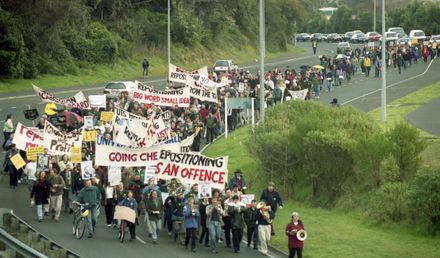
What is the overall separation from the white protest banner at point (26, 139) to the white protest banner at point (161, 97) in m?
10.1

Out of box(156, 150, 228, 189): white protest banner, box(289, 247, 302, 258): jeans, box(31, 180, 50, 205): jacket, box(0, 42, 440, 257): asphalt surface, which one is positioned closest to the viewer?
box(289, 247, 302, 258): jeans

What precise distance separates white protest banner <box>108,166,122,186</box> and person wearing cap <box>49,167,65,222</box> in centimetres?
116

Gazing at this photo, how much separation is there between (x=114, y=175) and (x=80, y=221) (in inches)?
104

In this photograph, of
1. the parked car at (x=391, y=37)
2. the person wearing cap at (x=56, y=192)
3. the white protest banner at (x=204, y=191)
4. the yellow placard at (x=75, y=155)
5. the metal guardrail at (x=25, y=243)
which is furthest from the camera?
the parked car at (x=391, y=37)

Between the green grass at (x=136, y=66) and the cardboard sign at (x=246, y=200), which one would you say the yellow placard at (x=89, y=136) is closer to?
the cardboard sign at (x=246, y=200)

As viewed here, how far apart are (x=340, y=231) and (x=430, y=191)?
2.39 m

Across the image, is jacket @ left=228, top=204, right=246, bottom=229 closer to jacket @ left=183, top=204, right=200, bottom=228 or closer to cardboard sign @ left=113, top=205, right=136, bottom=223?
jacket @ left=183, top=204, right=200, bottom=228

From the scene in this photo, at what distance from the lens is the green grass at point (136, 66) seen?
70.1 meters

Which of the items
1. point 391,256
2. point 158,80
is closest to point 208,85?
point 391,256

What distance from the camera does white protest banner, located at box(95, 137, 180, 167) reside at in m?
28.3

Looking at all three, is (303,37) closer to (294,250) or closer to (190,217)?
(190,217)

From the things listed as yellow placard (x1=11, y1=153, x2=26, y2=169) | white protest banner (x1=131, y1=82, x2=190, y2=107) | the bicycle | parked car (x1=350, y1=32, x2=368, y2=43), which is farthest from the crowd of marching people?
parked car (x1=350, y1=32, x2=368, y2=43)

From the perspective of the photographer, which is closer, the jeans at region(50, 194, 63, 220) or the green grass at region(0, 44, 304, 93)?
the jeans at region(50, 194, 63, 220)

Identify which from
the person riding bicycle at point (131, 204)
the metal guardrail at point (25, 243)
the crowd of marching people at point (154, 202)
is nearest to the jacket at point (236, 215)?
the crowd of marching people at point (154, 202)
